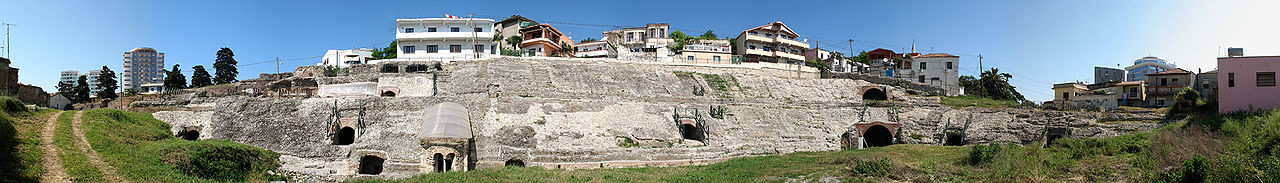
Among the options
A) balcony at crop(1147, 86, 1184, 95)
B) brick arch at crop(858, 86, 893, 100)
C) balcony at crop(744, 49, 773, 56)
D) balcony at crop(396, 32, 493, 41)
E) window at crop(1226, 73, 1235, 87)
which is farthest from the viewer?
balcony at crop(744, 49, 773, 56)

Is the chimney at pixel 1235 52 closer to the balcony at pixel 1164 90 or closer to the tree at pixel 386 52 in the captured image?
the balcony at pixel 1164 90

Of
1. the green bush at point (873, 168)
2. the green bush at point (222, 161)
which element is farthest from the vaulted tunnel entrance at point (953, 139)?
the green bush at point (222, 161)

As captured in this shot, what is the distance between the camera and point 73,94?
45688mm

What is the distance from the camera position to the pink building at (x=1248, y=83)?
2047cm

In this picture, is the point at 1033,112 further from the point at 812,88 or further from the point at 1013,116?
the point at 812,88

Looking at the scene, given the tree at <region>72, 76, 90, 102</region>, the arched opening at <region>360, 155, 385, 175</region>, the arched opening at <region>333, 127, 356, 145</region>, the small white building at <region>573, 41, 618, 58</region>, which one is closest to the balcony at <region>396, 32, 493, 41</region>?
the small white building at <region>573, 41, 618, 58</region>

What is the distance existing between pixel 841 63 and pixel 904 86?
528 inches

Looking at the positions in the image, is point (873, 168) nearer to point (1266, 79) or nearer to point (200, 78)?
point (1266, 79)

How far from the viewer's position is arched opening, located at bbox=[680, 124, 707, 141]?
87.7 feet

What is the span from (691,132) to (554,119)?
5943 mm

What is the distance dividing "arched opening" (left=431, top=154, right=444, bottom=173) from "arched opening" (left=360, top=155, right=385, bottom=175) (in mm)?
3146

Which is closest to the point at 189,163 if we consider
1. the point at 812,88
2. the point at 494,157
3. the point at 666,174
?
the point at 494,157

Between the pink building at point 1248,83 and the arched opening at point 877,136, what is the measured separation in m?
11.8

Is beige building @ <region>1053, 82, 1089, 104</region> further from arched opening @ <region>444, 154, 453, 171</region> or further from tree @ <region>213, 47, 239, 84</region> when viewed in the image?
tree @ <region>213, 47, 239, 84</region>
